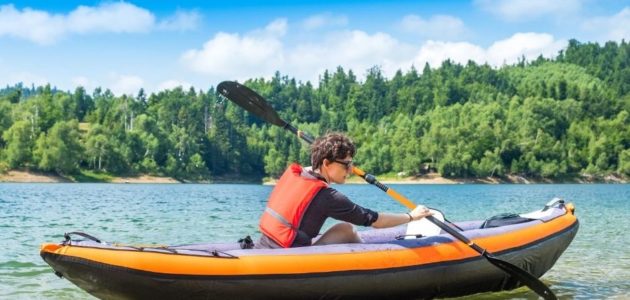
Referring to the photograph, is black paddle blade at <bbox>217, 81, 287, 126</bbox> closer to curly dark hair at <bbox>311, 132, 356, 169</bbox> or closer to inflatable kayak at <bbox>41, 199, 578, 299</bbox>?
inflatable kayak at <bbox>41, 199, 578, 299</bbox>

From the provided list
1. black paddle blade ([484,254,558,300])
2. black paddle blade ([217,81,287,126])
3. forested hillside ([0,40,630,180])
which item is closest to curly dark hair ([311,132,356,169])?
black paddle blade ([484,254,558,300])

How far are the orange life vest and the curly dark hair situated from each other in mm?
219

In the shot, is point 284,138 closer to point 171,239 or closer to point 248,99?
point 171,239

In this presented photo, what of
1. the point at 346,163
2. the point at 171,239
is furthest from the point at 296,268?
the point at 171,239

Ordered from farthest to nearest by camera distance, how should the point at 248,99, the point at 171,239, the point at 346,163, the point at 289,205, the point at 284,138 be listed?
the point at 284,138 < the point at 171,239 < the point at 248,99 < the point at 346,163 < the point at 289,205

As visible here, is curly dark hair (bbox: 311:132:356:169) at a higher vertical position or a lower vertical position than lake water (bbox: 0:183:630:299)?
higher

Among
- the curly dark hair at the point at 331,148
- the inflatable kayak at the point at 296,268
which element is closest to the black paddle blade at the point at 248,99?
the inflatable kayak at the point at 296,268

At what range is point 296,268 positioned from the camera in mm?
7480

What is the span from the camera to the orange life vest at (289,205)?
7.62 m

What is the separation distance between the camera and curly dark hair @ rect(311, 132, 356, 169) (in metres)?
7.74

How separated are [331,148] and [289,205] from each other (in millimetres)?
718

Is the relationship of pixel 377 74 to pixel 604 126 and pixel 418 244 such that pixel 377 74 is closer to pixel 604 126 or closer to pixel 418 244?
pixel 604 126

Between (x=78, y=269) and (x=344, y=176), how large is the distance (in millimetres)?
2790

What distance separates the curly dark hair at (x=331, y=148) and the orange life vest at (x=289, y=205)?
0.72ft
